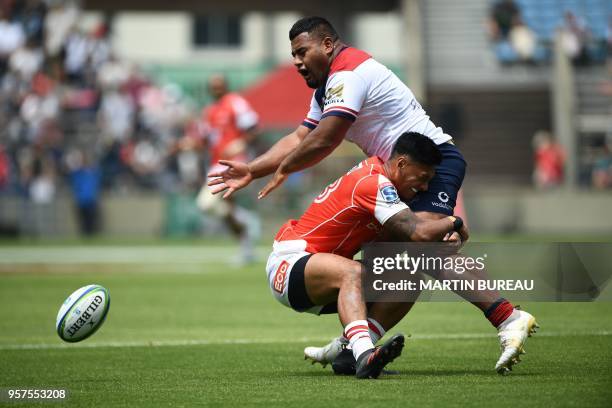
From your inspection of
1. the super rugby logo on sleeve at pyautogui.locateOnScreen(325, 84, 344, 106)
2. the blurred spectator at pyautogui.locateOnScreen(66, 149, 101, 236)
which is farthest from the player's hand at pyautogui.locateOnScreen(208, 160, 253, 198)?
the blurred spectator at pyautogui.locateOnScreen(66, 149, 101, 236)

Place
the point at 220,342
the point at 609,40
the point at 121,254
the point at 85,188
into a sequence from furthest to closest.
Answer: the point at 609,40, the point at 85,188, the point at 121,254, the point at 220,342

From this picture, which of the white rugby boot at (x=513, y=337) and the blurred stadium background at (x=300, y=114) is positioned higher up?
the white rugby boot at (x=513, y=337)

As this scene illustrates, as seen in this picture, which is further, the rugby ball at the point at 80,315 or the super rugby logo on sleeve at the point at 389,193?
the rugby ball at the point at 80,315

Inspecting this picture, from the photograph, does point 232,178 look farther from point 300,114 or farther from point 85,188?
point 300,114

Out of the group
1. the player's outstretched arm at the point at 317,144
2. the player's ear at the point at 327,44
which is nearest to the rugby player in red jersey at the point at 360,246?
the player's outstretched arm at the point at 317,144

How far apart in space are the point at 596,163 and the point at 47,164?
1371cm

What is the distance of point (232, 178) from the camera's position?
8195 millimetres

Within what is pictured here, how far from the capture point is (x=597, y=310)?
12.2 m

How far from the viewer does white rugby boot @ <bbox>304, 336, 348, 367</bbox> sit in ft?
26.3

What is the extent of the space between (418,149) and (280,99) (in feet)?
73.8

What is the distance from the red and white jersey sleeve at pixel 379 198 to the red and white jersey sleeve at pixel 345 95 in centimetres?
57

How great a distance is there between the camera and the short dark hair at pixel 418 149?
7.44 m

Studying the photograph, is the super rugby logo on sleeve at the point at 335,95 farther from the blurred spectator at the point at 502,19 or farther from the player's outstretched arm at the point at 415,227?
the blurred spectator at the point at 502,19

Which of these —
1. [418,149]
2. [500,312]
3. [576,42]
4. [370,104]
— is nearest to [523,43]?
[576,42]
